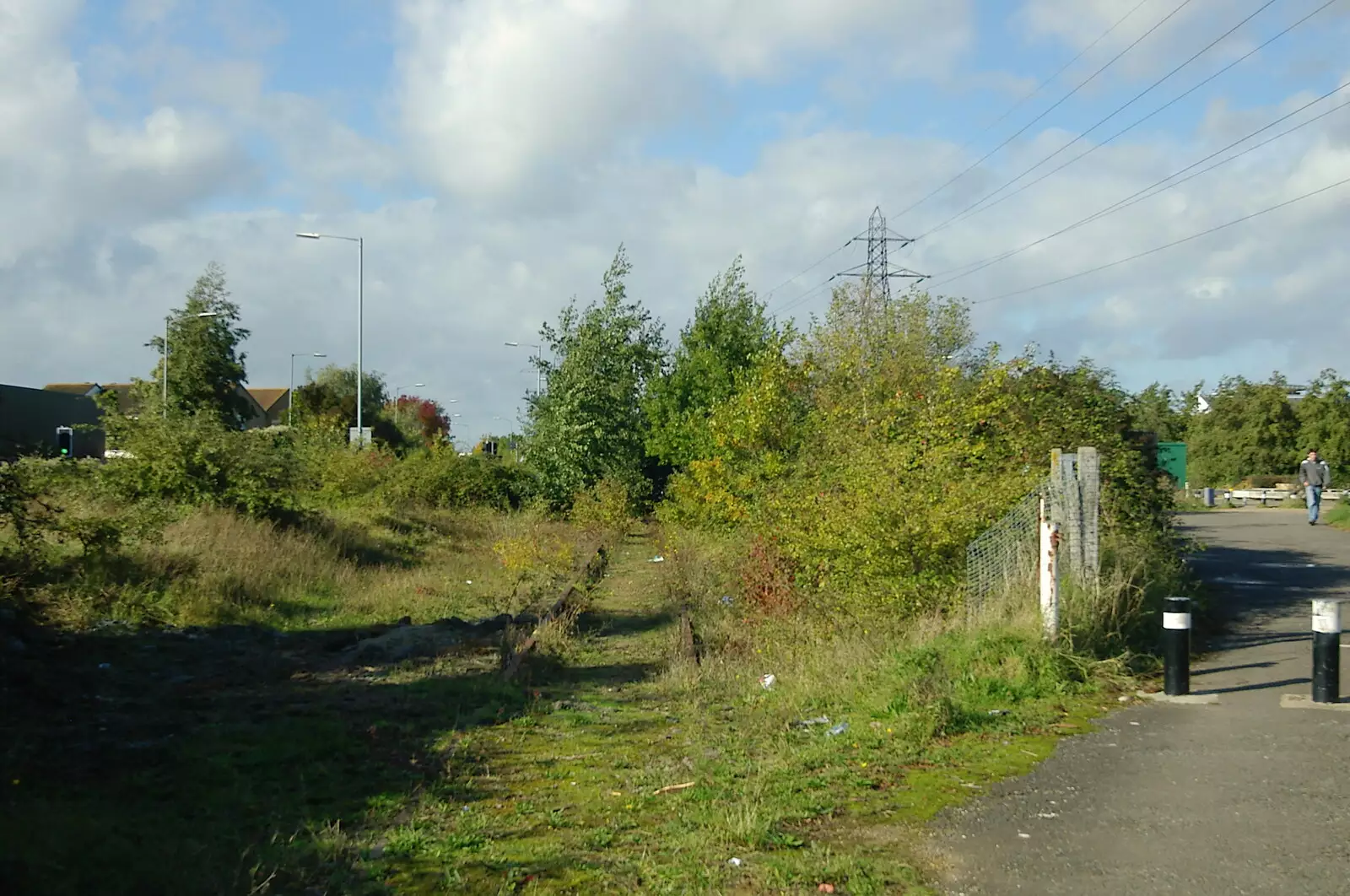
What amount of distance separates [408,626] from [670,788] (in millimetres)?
7716

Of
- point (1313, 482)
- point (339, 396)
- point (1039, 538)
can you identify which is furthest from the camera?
point (339, 396)

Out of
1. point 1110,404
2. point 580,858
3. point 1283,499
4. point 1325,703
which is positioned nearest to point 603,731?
point 580,858

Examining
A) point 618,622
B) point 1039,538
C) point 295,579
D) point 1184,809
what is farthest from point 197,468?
point 1184,809

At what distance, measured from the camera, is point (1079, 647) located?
35.1 ft

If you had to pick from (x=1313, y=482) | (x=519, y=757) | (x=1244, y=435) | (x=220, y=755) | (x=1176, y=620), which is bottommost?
(x=519, y=757)

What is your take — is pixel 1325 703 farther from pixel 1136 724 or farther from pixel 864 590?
pixel 864 590

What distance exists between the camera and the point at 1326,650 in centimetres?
940

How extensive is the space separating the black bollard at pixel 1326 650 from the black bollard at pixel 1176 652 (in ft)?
3.16

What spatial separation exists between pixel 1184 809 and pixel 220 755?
641 centimetres

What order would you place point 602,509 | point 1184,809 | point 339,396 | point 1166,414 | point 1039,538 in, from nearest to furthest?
point 1184,809 → point 1039,538 → point 602,509 → point 1166,414 → point 339,396

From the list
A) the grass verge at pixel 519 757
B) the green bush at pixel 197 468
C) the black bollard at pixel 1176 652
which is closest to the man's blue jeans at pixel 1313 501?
the grass verge at pixel 519 757

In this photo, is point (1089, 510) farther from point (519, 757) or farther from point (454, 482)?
point (454, 482)

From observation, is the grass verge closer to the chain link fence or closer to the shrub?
the chain link fence

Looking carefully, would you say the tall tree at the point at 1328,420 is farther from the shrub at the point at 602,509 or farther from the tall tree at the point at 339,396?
the tall tree at the point at 339,396
